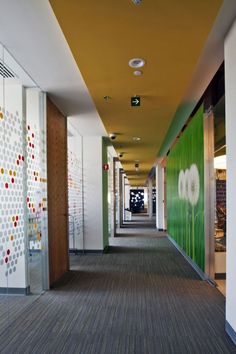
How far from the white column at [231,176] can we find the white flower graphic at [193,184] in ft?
9.21

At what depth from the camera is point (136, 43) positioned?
332 centimetres

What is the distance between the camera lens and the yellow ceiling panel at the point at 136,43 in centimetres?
270

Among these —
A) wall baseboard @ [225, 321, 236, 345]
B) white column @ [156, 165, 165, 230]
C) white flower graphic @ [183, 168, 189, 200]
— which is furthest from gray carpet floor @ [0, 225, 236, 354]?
white column @ [156, 165, 165, 230]

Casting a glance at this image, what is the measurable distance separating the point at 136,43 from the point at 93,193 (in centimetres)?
552

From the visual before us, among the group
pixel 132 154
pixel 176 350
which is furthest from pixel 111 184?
pixel 176 350

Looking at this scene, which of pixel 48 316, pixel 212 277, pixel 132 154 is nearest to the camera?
pixel 48 316


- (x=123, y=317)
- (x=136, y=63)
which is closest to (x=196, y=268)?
(x=123, y=317)

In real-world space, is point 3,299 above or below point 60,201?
below

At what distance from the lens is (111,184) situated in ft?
40.0

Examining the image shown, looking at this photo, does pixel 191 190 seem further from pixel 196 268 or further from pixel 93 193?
pixel 93 193

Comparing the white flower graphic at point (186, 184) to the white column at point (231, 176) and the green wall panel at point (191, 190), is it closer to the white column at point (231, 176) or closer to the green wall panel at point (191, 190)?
the green wall panel at point (191, 190)

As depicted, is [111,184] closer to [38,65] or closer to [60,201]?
[60,201]

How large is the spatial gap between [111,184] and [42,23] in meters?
9.31

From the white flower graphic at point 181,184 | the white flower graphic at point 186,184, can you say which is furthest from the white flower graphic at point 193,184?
the white flower graphic at point 181,184
